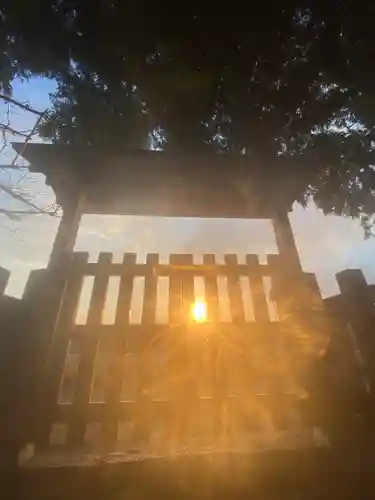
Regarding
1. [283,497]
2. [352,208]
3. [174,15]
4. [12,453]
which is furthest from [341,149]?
[12,453]

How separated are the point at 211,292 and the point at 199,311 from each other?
0.19 meters

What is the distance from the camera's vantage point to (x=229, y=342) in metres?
2.25

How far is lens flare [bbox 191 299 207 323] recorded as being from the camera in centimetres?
232

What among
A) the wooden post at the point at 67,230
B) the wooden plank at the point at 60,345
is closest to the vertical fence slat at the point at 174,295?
the wooden plank at the point at 60,345

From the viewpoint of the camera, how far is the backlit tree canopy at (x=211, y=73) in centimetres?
242

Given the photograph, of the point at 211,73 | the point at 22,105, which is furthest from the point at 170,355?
the point at 22,105

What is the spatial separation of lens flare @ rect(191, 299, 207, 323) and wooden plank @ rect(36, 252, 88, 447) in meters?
0.81

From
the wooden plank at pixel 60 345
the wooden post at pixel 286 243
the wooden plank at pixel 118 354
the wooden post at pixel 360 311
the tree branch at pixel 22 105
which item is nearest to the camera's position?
the wooden plank at pixel 60 345

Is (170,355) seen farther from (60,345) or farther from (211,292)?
(60,345)

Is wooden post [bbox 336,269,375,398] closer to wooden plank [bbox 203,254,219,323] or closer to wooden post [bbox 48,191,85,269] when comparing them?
wooden plank [bbox 203,254,219,323]

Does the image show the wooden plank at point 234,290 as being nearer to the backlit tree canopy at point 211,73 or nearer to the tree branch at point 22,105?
the backlit tree canopy at point 211,73

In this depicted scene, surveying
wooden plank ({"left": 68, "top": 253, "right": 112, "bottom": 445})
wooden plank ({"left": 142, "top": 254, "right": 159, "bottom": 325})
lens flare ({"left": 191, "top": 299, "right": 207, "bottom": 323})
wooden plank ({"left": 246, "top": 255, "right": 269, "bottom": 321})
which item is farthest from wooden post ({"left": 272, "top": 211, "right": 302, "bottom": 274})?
wooden plank ({"left": 68, "top": 253, "right": 112, "bottom": 445})

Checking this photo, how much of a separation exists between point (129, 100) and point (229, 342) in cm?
215

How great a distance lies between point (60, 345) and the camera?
2.06 metres
